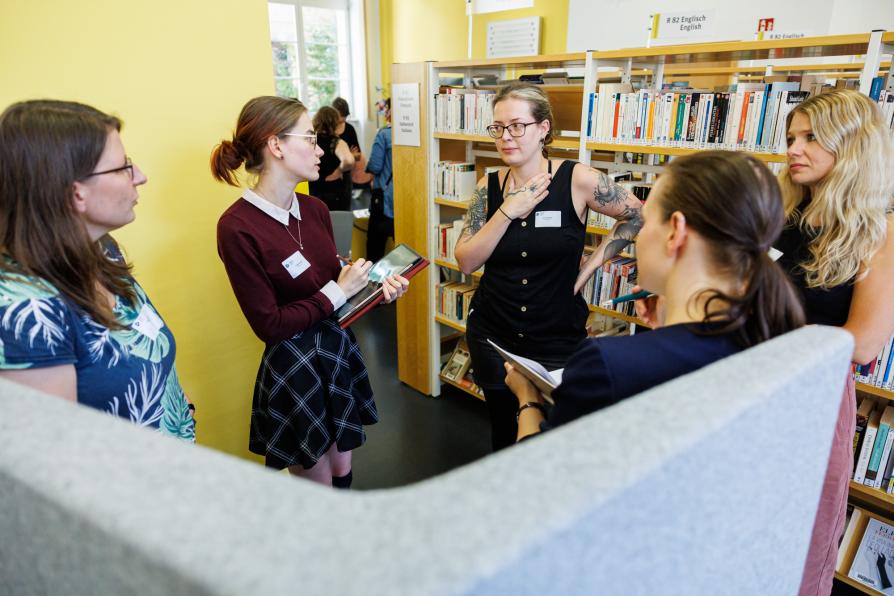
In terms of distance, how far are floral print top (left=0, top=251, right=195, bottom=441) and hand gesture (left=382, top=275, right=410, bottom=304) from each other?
2.78 ft

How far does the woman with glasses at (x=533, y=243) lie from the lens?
7.06 ft

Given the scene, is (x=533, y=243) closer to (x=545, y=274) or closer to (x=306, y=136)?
(x=545, y=274)

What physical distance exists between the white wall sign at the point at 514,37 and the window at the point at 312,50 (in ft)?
9.37

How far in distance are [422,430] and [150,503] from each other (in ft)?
10.6

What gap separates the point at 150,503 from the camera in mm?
424

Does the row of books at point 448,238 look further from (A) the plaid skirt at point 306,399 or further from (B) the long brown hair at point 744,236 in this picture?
(B) the long brown hair at point 744,236

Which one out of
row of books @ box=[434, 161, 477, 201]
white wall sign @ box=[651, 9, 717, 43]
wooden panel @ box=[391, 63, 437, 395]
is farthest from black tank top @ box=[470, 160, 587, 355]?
white wall sign @ box=[651, 9, 717, 43]

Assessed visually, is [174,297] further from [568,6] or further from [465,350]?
[568,6]

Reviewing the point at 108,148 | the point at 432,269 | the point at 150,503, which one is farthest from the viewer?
the point at 432,269

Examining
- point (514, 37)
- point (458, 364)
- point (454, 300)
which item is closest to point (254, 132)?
point (454, 300)

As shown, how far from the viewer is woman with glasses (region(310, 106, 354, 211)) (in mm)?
5945

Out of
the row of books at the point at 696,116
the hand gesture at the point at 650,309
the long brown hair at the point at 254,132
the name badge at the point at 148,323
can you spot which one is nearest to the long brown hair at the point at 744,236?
the hand gesture at the point at 650,309

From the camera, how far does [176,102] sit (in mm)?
2031

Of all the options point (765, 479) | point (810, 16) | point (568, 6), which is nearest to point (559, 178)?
point (765, 479)
